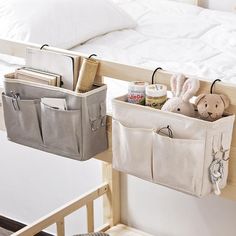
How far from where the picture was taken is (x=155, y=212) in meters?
2.11

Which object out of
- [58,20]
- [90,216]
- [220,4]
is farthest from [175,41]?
[90,216]

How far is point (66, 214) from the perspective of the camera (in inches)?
79.2

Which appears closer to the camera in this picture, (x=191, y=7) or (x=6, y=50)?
(x=6, y=50)

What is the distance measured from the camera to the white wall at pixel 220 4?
264 cm

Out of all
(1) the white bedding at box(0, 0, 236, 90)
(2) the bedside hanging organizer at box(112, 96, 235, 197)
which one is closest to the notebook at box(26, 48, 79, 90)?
(2) the bedside hanging organizer at box(112, 96, 235, 197)

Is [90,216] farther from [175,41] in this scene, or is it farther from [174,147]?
[174,147]

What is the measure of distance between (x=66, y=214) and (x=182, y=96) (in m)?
0.81

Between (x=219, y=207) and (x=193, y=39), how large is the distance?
685 mm

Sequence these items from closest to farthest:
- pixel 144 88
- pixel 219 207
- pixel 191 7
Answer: pixel 144 88 < pixel 219 207 < pixel 191 7

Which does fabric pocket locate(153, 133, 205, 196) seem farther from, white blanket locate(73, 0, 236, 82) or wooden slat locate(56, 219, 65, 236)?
wooden slat locate(56, 219, 65, 236)

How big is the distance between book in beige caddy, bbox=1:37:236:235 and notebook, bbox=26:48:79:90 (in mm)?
14

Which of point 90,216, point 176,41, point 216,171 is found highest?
point 176,41

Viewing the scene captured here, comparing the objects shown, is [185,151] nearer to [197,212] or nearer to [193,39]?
[197,212]

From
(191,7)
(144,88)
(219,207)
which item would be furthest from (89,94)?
(191,7)
